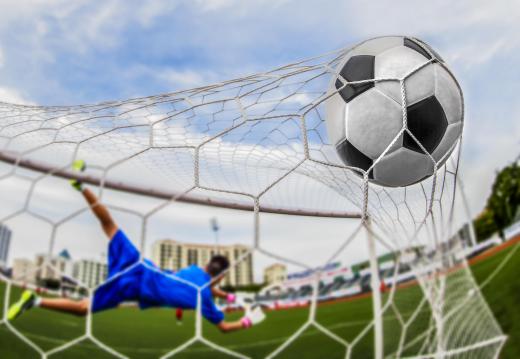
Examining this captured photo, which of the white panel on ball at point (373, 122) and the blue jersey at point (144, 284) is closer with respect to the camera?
the blue jersey at point (144, 284)

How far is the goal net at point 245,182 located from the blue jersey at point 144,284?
0.04 m

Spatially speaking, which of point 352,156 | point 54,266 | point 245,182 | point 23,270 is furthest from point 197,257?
point 352,156

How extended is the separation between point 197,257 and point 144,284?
0.64 ft

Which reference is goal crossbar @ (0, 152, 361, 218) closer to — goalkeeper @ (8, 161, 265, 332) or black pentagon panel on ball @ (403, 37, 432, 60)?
goalkeeper @ (8, 161, 265, 332)

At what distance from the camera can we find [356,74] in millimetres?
1658

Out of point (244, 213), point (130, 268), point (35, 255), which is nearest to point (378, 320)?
point (244, 213)

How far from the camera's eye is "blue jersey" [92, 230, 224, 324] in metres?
1.40

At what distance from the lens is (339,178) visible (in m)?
1.63

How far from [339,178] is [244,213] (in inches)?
17.4

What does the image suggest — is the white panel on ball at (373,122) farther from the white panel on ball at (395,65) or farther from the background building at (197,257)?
the background building at (197,257)

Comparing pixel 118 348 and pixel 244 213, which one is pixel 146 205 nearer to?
pixel 244 213

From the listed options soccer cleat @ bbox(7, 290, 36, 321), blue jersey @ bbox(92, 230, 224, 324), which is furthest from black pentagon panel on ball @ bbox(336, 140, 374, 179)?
soccer cleat @ bbox(7, 290, 36, 321)

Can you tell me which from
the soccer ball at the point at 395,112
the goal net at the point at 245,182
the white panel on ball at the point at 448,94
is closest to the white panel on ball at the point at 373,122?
the soccer ball at the point at 395,112

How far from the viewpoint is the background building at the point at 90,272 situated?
4.62 ft
